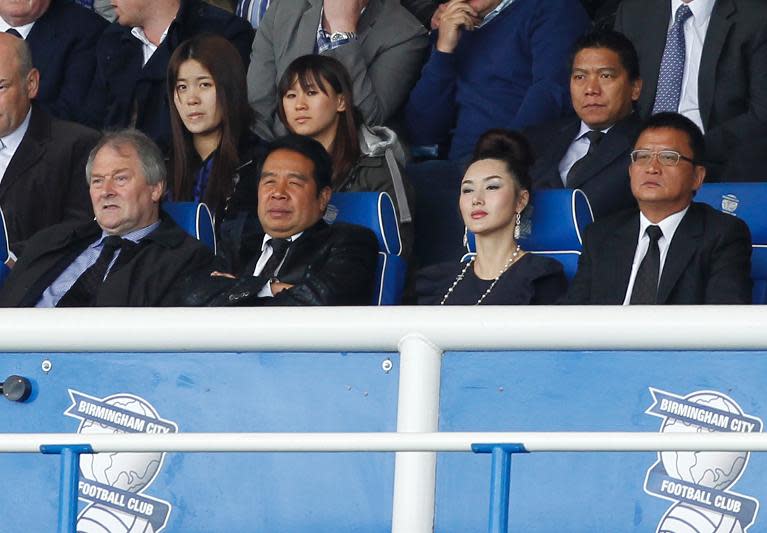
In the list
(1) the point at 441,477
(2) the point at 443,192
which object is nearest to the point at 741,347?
(1) the point at 441,477

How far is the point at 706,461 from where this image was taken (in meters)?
2.79

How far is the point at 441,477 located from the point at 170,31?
16.4ft

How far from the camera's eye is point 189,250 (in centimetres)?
569

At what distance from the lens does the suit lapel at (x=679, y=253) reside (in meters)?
5.35

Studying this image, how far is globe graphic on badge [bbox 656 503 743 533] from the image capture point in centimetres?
280

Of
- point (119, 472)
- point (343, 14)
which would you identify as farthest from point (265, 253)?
point (119, 472)

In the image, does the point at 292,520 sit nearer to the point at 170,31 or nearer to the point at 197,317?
the point at 197,317

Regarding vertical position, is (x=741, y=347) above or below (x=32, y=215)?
below

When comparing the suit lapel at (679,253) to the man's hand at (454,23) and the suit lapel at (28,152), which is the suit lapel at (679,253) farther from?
the suit lapel at (28,152)

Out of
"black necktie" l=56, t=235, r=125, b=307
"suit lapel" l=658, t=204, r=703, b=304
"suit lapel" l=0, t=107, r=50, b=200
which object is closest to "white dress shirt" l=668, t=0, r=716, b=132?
"suit lapel" l=658, t=204, r=703, b=304

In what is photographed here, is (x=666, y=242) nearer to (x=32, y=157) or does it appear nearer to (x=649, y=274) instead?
(x=649, y=274)

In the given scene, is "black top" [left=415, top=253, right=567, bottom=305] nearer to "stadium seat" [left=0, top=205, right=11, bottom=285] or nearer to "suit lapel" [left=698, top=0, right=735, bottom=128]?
"suit lapel" [left=698, top=0, right=735, bottom=128]

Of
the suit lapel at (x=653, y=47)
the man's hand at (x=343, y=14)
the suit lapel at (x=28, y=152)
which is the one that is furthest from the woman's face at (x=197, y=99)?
the suit lapel at (x=653, y=47)

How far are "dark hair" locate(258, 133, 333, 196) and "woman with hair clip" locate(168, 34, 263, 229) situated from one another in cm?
44
